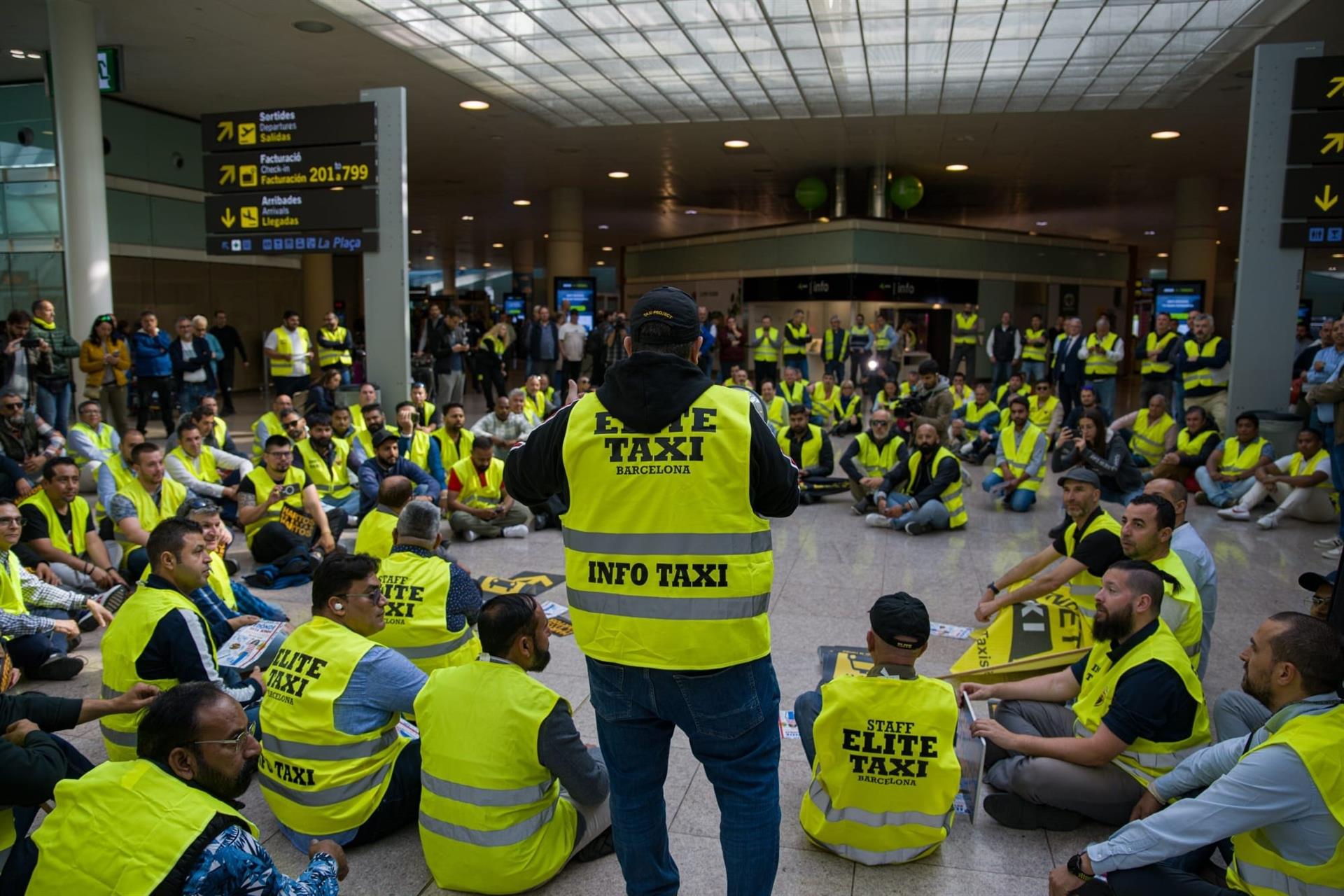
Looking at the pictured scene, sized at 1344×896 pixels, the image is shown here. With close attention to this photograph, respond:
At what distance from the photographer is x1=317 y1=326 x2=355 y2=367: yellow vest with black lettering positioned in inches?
586

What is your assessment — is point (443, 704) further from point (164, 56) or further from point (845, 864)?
point (164, 56)

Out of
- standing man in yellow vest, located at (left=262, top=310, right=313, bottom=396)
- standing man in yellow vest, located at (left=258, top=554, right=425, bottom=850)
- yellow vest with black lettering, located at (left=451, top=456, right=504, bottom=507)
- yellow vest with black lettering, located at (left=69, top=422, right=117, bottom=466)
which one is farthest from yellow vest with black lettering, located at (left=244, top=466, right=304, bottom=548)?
standing man in yellow vest, located at (left=262, top=310, right=313, bottom=396)

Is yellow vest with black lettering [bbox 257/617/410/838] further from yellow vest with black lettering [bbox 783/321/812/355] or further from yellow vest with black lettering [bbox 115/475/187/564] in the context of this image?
yellow vest with black lettering [bbox 783/321/812/355]

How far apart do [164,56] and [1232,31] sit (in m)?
13.8

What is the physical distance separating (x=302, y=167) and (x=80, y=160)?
4038mm

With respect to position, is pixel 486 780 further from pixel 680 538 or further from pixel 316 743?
pixel 680 538

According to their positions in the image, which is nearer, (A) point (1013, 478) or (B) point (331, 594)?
(B) point (331, 594)

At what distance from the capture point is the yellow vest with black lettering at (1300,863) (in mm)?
2592

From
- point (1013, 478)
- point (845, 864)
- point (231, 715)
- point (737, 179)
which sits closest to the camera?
point (231, 715)

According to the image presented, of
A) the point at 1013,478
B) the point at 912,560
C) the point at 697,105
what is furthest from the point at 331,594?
the point at 697,105

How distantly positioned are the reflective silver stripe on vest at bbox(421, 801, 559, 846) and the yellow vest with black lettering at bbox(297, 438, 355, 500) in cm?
609

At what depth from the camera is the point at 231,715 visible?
242 centimetres

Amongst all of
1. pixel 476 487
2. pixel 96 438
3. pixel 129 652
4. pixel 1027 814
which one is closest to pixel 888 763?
pixel 1027 814

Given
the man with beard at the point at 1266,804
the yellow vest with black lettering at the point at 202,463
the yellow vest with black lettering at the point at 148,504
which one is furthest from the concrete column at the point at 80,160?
the man with beard at the point at 1266,804
